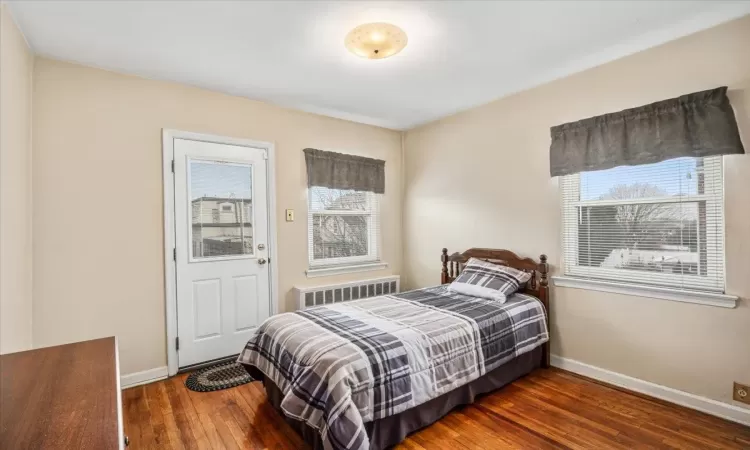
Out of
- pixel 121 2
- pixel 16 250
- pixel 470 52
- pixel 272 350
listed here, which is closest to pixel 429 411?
pixel 272 350

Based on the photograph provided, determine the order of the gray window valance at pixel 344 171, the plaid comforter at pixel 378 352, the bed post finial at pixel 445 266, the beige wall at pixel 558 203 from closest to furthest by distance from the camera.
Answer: the plaid comforter at pixel 378 352 → the beige wall at pixel 558 203 → the gray window valance at pixel 344 171 → the bed post finial at pixel 445 266

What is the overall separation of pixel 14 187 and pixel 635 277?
13.7 ft

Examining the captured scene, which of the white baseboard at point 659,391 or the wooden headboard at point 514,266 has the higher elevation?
the wooden headboard at point 514,266

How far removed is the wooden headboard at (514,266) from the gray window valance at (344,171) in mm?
1190

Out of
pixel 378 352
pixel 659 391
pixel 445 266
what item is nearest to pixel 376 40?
pixel 378 352

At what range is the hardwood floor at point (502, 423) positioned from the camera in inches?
80.0

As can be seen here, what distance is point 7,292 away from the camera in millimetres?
1919

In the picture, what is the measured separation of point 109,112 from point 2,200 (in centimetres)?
114

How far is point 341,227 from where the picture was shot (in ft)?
13.3

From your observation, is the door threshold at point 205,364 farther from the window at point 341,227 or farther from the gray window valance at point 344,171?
the gray window valance at point 344,171

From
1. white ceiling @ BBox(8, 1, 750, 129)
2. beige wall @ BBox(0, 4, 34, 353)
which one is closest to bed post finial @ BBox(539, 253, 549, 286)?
white ceiling @ BBox(8, 1, 750, 129)

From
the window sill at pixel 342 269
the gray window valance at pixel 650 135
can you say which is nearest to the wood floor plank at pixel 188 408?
the window sill at pixel 342 269

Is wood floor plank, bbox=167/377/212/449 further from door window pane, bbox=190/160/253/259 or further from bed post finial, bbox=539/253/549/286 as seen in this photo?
bed post finial, bbox=539/253/549/286

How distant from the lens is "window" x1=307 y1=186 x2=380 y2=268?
385 centimetres
